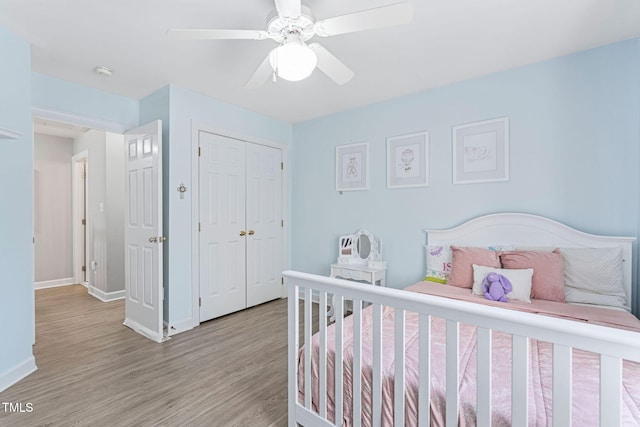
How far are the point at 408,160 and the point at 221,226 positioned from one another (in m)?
2.15

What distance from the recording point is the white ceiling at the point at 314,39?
1786 millimetres

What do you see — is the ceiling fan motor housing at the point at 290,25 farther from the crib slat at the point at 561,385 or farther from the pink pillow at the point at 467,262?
the pink pillow at the point at 467,262

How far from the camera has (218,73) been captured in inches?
103

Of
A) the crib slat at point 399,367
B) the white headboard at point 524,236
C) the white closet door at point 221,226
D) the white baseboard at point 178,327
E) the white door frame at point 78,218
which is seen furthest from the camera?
the white door frame at point 78,218

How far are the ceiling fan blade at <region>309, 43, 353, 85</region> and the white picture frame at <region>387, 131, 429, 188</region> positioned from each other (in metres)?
1.38

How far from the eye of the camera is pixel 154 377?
84.2 inches

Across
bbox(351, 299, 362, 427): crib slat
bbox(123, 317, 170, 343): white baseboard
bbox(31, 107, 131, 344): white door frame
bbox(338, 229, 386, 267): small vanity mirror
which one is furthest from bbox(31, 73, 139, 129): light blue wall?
bbox(351, 299, 362, 427): crib slat

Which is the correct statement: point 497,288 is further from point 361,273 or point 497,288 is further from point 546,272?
point 361,273

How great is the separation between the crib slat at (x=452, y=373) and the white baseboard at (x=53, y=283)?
18.8ft

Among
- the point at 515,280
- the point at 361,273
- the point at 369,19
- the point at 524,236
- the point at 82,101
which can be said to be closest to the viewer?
the point at 369,19

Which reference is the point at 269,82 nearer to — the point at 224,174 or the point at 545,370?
the point at 224,174

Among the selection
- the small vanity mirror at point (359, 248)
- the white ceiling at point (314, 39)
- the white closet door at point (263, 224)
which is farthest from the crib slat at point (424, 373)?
the white closet door at point (263, 224)

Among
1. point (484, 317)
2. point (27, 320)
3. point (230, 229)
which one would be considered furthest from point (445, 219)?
point (27, 320)

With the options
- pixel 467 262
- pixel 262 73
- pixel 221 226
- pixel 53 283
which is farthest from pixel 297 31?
pixel 53 283
